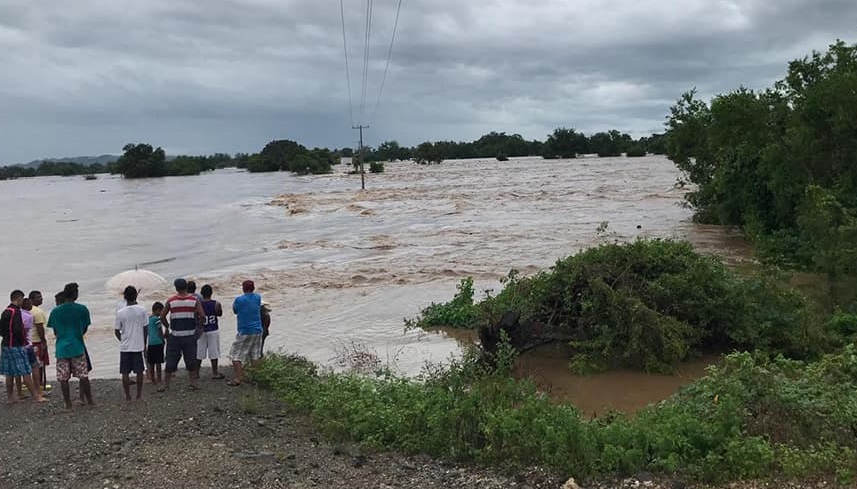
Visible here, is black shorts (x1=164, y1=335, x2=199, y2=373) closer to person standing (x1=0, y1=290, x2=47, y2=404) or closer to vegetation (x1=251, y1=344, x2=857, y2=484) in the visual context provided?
person standing (x1=0, y1=290, x2=47, y2=404)

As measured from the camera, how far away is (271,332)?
50.1ft

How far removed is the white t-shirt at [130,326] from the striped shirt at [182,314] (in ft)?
1.41

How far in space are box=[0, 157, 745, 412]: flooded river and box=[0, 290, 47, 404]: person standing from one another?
Result: 2.85 meters

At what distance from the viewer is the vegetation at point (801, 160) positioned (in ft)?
41.8

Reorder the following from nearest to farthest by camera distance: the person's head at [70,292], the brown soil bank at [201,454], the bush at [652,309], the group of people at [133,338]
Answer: the brown soil bank at [201,454] → the person's head at [70,292] → the group of people at [133,338] → the bush at [652,309]

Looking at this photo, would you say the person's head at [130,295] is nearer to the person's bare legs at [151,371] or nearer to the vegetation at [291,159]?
the person's bare legs at [151,371]

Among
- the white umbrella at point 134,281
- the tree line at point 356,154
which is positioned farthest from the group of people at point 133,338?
the tree line at point 356,154

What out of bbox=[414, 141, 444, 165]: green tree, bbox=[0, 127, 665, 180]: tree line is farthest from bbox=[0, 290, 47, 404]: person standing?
bbox=[414, 141, 444, 165]: green tree

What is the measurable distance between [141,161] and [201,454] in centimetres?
11866

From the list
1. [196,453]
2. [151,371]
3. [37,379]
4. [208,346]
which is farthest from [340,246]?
[196,453]

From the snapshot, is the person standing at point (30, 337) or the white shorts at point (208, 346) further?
the white shorts at point (208, 346)

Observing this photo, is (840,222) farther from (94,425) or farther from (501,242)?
(501,242)

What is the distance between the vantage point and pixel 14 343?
977 centimetres

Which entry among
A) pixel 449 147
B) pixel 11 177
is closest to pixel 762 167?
pixel 449 147
